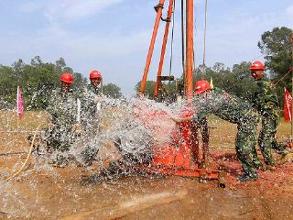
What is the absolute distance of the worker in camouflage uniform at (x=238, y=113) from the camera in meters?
7.07

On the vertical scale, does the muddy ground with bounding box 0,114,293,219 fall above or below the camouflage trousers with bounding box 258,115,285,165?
below

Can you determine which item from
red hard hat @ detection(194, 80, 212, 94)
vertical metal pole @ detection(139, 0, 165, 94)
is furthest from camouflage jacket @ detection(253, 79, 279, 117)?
vertical metal pole @ detection(139, 0, 165, 94)

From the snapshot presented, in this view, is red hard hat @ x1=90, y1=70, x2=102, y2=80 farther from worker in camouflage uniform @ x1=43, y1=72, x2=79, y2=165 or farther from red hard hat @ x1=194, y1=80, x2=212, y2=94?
red hard hat @ x1=194, y1=80, x2=212, y2=94

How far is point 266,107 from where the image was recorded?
8.35 meters

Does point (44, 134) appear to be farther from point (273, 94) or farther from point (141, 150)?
point (273, 94)

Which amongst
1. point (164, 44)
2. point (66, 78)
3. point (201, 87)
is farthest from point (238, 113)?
point (66, 78)

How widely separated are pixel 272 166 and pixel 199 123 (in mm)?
2072

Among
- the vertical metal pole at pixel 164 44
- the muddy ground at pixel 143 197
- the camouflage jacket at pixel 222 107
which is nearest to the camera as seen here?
the muddy ground at pixel 143 197

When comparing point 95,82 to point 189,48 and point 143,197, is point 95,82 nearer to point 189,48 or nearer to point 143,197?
point 189,48

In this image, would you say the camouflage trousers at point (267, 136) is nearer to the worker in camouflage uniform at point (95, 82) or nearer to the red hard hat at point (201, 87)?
the red hard hat at point (201, 87)

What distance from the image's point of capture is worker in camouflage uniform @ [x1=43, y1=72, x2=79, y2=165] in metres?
9.02

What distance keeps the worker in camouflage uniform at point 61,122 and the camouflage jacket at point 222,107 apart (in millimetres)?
3072

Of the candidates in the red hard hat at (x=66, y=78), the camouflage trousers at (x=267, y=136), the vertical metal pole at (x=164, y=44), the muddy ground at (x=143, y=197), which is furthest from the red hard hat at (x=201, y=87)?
the red hard hat at (x=66, y=78)

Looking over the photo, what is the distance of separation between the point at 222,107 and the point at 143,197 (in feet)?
6.87
